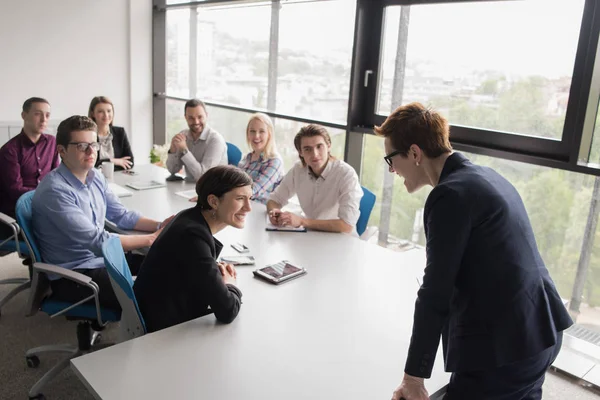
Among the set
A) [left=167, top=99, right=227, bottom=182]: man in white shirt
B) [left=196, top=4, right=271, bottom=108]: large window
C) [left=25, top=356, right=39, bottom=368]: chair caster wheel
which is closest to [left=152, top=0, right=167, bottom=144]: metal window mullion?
[left=196, top=4, right=271, bottom=108]: large window

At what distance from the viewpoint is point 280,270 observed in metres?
2.22

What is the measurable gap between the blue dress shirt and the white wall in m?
3.63

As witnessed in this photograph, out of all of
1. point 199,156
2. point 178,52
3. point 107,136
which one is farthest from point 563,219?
point 178,52

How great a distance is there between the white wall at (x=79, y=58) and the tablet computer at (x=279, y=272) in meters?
4.48

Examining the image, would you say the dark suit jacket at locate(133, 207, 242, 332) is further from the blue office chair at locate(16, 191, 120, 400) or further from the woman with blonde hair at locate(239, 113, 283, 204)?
the woman with blonde hair at locate(239, 113, 283, 204)

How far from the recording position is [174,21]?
632 centimetres

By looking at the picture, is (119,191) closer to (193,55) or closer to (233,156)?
(233,156)

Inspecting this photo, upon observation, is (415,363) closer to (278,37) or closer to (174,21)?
(278,37)

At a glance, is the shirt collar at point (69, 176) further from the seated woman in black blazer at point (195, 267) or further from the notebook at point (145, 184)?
the notebook at point (145, 184)

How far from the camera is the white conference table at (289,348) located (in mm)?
1415

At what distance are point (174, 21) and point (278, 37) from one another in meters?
2.01

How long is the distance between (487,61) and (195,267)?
2542 mm

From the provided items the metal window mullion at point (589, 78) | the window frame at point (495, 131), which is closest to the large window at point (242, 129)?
Answer: the window frame at point (495, 131)

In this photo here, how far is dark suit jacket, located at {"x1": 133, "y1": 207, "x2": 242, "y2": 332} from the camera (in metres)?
1.76
